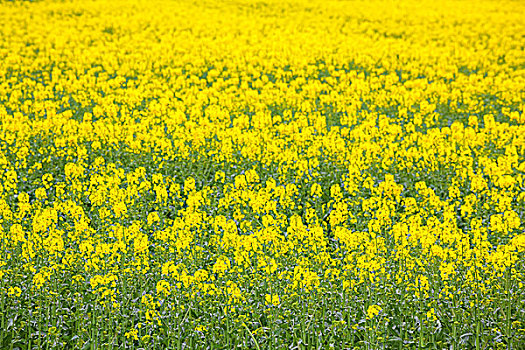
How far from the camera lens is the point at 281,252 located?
6992 mm

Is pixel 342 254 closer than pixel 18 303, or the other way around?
pixel 18 303

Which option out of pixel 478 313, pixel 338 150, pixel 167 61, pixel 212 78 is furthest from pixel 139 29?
pixel 478 313

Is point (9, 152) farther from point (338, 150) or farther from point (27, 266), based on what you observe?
point (338, 150)

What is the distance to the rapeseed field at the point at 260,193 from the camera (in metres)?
6.38

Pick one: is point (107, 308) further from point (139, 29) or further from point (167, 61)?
point (139, 29)

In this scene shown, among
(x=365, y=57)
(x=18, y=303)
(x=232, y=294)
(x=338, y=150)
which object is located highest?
(x=365, y=57)

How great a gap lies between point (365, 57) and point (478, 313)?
13884 mm

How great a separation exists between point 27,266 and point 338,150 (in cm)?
596

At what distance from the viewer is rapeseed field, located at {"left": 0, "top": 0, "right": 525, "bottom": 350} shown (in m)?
6.38

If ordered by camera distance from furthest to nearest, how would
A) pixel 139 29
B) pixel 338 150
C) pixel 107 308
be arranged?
pixel 139 29
pixel 338 150
pixel 107 308

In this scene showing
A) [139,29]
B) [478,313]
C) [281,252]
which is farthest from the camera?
[139,29]

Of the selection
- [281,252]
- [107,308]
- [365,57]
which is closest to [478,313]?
[281,252]

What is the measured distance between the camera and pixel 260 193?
8.58 metres

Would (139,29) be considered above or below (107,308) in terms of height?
above
